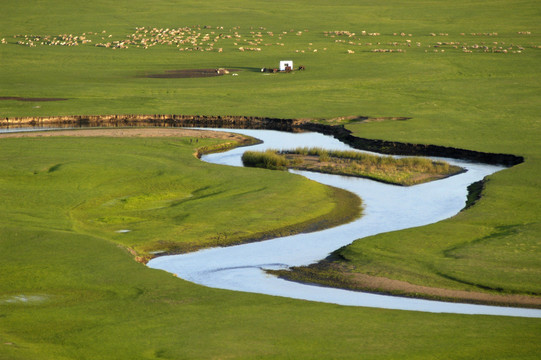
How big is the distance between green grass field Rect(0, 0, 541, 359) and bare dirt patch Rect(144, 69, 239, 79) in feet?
6.94

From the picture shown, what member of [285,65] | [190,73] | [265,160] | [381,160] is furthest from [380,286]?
[190,73]

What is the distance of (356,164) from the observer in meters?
45.1

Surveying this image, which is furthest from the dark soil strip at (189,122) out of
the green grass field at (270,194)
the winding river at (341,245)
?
the winding river at (341,245)

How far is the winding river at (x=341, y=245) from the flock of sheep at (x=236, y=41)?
192ft

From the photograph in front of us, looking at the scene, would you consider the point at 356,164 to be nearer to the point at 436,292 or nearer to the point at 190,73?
the point at 436,292

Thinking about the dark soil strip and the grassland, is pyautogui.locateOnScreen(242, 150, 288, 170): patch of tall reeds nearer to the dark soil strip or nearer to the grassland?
the grassland

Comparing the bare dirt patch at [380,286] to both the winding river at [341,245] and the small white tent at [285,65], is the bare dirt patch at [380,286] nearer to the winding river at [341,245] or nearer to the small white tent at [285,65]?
the winding river at [341,245]

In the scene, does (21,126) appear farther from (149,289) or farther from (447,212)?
(149,289)

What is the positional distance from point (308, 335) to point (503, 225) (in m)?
13.5

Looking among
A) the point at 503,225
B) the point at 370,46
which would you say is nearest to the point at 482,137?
the point at 503,225

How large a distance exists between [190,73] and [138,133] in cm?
3215

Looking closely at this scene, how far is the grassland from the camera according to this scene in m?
42.4

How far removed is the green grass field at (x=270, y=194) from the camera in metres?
19.2

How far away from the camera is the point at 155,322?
2028cm
